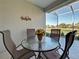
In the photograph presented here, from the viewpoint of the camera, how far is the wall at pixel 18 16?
18.8ft

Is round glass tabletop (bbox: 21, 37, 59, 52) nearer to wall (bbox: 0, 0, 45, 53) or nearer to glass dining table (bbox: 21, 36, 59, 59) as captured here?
glass dining table (bbox: 21, 36, 59, 59)

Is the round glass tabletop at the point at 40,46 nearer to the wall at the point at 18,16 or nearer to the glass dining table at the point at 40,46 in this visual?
the glass dining table at the point at 40,46

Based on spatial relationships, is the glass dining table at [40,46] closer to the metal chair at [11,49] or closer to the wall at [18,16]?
the metal chair at [11,49]

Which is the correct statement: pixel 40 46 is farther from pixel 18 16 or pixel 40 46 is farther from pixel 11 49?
pixel 18 16

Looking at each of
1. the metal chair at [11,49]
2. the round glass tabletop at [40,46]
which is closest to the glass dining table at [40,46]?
the round glass tabletop at [40,46]

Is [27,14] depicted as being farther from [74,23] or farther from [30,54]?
[30,54]

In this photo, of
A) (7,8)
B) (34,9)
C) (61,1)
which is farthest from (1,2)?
(61,1)

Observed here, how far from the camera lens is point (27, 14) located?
6.29 m

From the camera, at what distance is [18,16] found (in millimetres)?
6090

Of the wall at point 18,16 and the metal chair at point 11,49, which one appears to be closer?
the metal chair at point 11,49

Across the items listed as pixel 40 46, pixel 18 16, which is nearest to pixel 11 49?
pixel 40 46

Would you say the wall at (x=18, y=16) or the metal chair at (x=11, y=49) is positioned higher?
the wall at (x=18, y=16)

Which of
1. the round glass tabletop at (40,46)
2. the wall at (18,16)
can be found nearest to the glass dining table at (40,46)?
the round glass tabletop at (40,46)

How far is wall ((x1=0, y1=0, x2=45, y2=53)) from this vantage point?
5742mm
